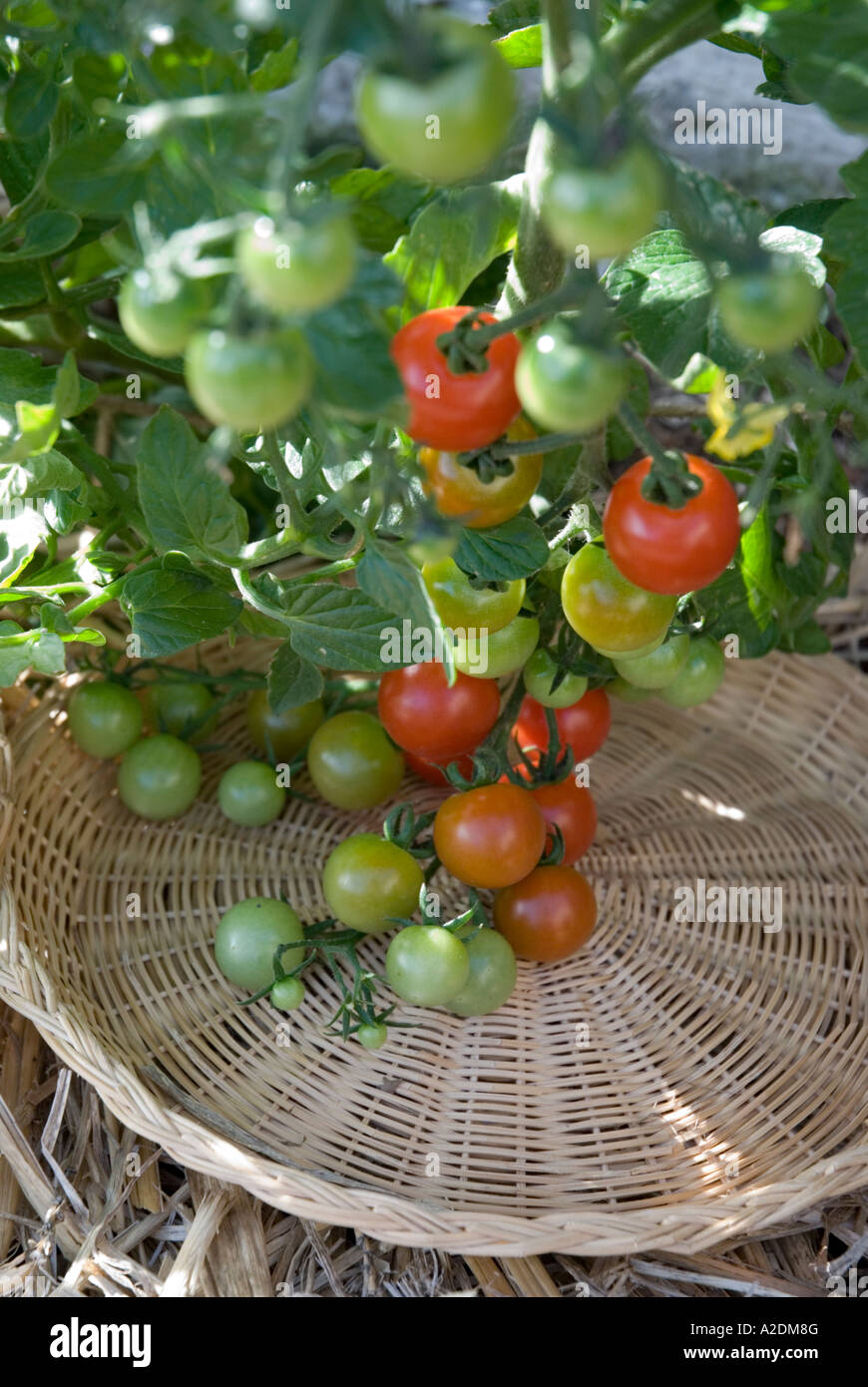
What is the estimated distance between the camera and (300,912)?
1021 millimetres

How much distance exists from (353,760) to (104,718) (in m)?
0.22

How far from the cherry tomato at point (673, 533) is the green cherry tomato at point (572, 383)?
0.52 feet

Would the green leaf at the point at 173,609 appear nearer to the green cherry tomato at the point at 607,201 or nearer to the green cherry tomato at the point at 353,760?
the green cherry tomato at the point at 353,760

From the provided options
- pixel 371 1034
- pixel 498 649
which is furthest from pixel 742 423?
pixel 371 1034

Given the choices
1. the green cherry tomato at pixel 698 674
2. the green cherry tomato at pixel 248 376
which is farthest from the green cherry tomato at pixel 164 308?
the green cherry tomato at pixel 698 674

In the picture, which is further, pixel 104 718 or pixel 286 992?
pixel 104 718

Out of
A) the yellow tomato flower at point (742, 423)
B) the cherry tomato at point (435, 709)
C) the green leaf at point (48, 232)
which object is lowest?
the cherry tomato at point (435, 709)

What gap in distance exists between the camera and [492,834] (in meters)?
0.89

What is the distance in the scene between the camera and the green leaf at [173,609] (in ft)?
2.70

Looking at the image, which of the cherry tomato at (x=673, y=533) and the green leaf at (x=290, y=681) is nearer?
the cherry tomato at (x=673, y=533)

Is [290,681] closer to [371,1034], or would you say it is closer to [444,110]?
[371,1034]

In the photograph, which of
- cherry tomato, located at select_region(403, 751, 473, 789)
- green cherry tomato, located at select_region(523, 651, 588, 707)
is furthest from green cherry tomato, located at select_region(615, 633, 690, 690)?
cherry tomato, located at select_region(403, 751, 473, 789)

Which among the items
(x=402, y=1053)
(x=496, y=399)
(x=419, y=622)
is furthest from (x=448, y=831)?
(x=496, y=399)

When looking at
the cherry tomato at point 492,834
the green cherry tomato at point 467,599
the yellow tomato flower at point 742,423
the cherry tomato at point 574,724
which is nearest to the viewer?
the yellow tomato flower at point 742,423
